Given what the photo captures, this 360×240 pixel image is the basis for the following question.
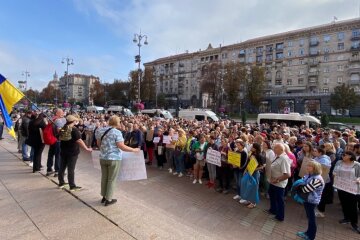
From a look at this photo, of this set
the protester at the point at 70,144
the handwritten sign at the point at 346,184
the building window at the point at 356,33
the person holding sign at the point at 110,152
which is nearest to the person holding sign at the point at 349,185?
the handwritten sign at the point at 346,184

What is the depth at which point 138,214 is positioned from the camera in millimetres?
4723

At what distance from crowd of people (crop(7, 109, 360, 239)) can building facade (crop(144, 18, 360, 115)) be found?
47.5 meters

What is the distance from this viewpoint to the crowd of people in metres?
4.96

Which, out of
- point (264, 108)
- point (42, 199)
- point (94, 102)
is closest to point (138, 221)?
point (42, 199)

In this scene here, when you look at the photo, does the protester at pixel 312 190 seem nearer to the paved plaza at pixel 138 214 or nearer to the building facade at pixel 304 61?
the paved plaza at pixel 138 214

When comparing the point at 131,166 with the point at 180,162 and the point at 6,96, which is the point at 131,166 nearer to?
the point at 180,162

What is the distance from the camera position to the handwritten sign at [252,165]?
633 centimetres

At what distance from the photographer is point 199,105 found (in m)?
82.7

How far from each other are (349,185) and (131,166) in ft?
14.7

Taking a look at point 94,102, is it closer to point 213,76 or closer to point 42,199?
point 213,76

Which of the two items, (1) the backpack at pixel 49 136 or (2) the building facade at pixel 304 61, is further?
(2) the building facade at pixel 304 61

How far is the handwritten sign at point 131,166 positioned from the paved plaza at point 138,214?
20.3 inches

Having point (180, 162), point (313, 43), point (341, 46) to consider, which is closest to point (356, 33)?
point (341, 46)

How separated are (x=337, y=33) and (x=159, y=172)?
232ft
